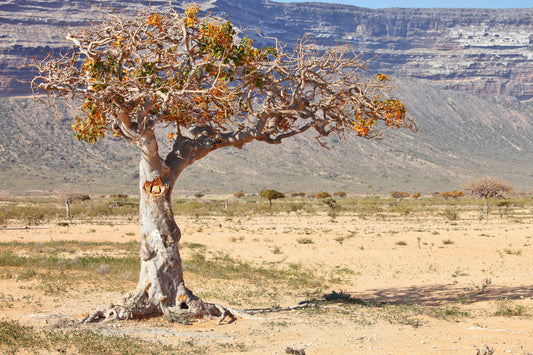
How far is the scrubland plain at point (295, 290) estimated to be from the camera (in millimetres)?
8250

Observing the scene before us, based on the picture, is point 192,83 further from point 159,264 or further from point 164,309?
point 164,309

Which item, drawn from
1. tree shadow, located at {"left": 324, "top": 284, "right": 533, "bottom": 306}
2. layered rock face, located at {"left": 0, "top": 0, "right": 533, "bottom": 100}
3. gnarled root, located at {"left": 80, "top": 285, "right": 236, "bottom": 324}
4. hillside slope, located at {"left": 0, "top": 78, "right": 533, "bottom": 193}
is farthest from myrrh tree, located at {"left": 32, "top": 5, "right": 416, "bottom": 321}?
layered rock face, located at {"left": 0, "top": 0, "right": 533, "bottom": 100}

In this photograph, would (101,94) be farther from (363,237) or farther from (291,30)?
(291,30)

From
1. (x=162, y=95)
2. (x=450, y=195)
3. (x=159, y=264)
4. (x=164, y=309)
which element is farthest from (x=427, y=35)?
(x=164, y=309)

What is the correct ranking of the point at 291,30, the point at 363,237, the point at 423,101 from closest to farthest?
the point at 363,237 < the point at 423,101 < the point at 291,30

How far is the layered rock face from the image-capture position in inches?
5320

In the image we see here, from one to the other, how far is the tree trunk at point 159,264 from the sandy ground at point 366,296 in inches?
11.7

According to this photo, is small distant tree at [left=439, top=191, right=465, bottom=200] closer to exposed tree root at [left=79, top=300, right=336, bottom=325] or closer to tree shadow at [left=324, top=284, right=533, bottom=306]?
tree shadow at [left=324, top=284, right=533, bottom=306]

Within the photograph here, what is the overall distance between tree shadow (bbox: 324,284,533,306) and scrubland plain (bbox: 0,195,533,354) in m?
0.04

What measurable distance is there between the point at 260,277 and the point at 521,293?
20.9ft

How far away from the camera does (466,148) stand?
99250 millimetres

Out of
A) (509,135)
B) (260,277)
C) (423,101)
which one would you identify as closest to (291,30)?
(423,101)

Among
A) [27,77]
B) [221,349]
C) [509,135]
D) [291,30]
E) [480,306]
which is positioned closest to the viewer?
[221,349]

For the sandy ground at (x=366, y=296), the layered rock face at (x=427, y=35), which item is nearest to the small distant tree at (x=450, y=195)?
the sandy ground at (x=366, y=296)
